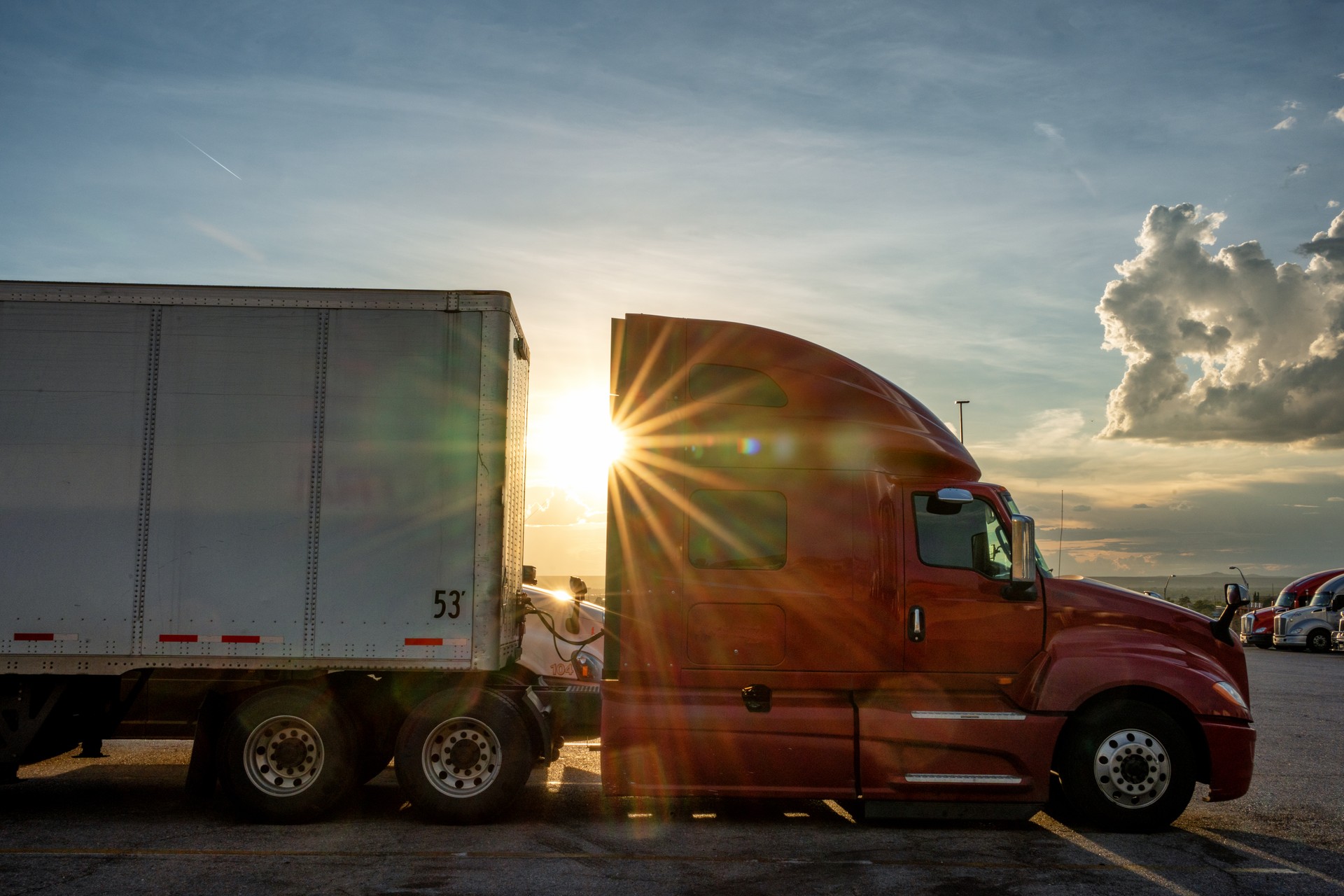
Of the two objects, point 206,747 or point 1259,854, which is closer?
point 1259,854

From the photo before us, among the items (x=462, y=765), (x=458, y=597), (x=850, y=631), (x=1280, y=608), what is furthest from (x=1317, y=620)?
(x=458, y=597)

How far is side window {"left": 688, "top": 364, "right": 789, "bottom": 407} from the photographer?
322 inches

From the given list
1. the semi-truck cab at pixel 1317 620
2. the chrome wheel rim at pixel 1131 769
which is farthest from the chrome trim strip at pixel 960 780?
the semi-truck cab at pixel 1317 620

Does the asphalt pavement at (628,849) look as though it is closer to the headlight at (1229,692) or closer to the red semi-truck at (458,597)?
the red semi-truck at (458,597)

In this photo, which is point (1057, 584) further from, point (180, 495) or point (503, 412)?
point (180, 495)

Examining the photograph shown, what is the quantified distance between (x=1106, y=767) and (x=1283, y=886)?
1483 millimetres

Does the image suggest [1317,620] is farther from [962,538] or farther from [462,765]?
[462,765]

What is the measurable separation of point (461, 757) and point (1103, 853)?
15.2 ft

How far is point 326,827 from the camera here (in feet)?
25.4

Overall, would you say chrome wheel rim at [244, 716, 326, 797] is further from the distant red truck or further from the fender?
the distant red truck

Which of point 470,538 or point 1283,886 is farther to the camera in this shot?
point 470,538

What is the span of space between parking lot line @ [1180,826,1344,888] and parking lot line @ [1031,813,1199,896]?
91 centimetres

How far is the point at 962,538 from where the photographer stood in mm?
8133

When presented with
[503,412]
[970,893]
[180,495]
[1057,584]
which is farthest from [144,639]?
[1057,584]
